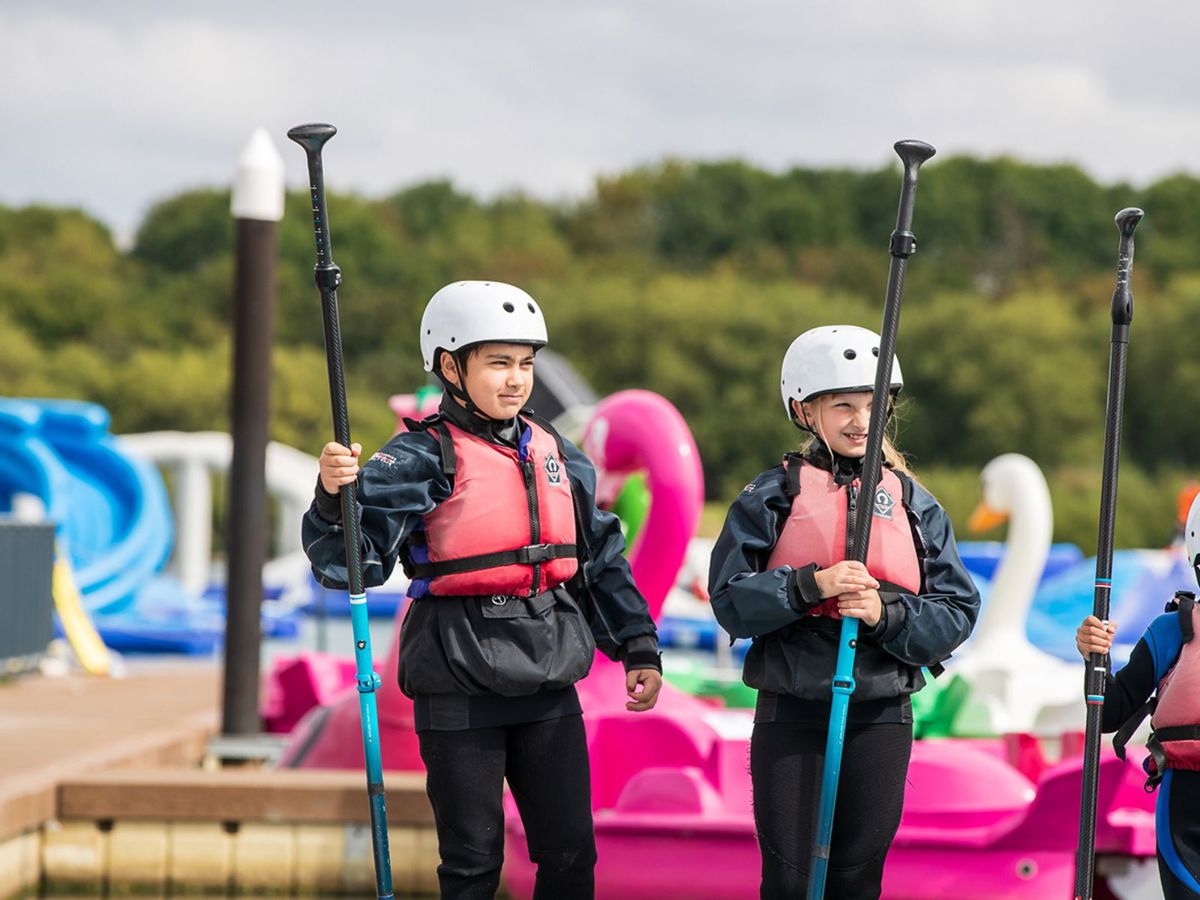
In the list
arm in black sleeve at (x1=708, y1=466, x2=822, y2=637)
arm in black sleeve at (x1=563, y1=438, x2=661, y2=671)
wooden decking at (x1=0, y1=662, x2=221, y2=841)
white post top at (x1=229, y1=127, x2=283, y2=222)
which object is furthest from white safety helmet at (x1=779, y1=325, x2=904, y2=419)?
white post top at (x1=229, y1=127, x2=283, y2=222)

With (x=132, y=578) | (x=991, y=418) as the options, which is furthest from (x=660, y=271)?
(x=132, y=578)

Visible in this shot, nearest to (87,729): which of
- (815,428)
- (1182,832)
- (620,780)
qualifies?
(620,780)

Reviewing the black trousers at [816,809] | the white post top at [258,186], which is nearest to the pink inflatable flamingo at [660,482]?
the white post top at [258,186]

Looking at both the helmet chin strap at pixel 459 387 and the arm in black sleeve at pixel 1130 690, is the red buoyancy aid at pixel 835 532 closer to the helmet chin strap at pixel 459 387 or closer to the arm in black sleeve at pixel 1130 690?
the arm in black sleeve at pixel 1130 690

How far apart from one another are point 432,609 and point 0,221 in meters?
58.3

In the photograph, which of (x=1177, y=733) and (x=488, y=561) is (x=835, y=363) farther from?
(x=1177, y=733)

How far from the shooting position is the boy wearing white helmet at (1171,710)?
13.5ft

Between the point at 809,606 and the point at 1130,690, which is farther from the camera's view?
the point at 1130,690

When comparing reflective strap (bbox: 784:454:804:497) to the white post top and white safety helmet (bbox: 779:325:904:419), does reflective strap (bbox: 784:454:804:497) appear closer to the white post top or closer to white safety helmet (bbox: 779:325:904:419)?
white safety helmet (bbox: 779:325:904:419)

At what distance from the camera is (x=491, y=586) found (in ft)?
14.1

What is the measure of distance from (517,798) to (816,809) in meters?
0.69

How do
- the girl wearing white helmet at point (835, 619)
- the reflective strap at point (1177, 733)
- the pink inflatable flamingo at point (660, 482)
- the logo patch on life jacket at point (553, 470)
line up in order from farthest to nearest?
1. the pink inflatable flamingo at point (660, 482)
2. the logo patch on life jacket at point (553, 470)
3. the girl wearing white helmet at point (835, 619)
4. the reflective strap at point (1177, 733)

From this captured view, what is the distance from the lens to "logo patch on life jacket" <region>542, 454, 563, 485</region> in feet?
14.5

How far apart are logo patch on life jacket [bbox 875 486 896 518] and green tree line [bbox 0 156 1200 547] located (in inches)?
1354
